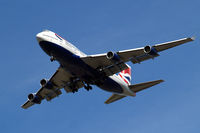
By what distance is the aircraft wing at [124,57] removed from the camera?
140 ft

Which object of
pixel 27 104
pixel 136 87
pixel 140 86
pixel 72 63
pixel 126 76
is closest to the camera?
pixel 72 63

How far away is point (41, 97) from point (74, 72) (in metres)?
10.2

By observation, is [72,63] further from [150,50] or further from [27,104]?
[27,104]

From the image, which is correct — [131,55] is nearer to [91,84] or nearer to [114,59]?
[114,59]

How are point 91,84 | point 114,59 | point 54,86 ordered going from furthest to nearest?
point 54,86
point 91,84
point 114,59

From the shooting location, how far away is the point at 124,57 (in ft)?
148

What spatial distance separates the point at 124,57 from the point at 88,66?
443 cm

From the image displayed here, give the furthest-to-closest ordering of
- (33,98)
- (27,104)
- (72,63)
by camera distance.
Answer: (27,104)
(33,98)
(72,63)

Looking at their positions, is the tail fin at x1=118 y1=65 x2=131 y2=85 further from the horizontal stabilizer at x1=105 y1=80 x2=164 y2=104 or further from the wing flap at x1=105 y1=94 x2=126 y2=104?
the wing flap at x1=105 y1=94 x2=126 y2=104

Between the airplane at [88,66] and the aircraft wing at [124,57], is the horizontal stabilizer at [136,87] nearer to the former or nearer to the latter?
the airplane at [88,66]

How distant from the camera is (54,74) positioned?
50750 millimetres

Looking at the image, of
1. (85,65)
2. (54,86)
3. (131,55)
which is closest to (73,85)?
(54,86)

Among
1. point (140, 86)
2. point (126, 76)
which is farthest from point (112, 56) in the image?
point (126, 76)

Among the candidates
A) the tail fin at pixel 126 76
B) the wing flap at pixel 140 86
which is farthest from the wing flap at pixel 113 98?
the wing flap at pixel 140 86
